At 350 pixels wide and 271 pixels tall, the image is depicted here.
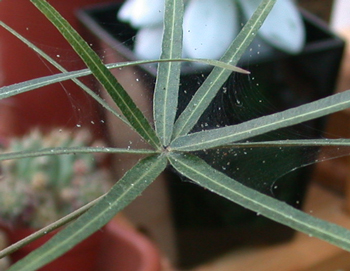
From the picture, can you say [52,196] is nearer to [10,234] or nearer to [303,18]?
[10,234]

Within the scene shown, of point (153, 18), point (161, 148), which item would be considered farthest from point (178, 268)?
point (161, 148)

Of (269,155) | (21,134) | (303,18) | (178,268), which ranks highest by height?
(303,18)

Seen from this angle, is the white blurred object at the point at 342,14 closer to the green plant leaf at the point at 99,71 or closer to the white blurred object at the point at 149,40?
the white blurred object at the point at 149,40

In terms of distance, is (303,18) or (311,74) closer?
(311,74)

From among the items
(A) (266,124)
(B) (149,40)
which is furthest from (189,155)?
(B) (149,40)

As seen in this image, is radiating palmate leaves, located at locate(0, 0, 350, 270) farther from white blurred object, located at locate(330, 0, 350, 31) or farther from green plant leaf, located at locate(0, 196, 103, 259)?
white blurred object, located at locate(330, 0, 350, 31)

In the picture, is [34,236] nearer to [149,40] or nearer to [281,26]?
[149,40]

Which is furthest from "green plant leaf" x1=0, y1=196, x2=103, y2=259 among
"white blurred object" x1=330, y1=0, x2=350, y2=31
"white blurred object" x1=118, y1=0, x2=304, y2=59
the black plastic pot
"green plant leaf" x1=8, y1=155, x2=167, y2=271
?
"white blurred object" x1=330, y1=0, x2=350, y2=31
